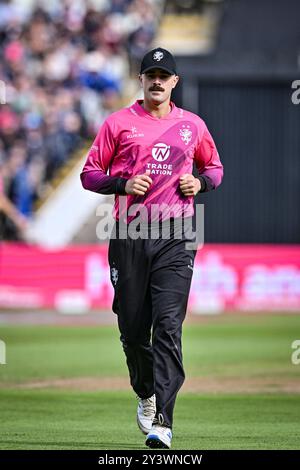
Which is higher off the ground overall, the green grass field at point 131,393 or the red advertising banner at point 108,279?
the red advertising banner at point 108,279

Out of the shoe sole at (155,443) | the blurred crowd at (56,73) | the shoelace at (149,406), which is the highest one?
the blurred crowd at (56,73)

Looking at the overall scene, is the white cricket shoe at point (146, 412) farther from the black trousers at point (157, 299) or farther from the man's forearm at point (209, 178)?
the man's forearm at point (209, 178)

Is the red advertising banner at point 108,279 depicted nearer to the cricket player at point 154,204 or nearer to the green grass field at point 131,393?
the green grass field at point 131,393

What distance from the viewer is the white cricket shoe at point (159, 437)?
7.61 metres

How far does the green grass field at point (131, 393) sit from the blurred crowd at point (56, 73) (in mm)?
4728

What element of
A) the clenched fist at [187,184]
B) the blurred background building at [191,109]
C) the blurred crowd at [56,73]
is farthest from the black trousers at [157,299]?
the blurred background building at [191,109]

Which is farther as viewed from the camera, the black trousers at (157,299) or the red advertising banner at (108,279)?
the red advertising banner at (108,279)

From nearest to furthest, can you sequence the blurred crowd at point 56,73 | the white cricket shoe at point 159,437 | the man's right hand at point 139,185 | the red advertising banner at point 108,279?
the white cricket shoe at point 159,437 < the man's right hand at point 139,185 < the red advertising banner at point 108,279 < the blurred crowd at point 56,73

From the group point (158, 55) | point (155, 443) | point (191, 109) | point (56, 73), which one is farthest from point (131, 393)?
point (56, 73)

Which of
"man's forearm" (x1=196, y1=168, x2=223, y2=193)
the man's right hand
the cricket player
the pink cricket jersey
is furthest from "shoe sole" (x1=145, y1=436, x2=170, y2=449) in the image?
"man's forearm" (x1=196, y1=168, x2=223, y2=193)

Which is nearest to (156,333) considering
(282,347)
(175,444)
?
(175,444)

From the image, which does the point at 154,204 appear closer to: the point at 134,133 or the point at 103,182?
the point at 103,182

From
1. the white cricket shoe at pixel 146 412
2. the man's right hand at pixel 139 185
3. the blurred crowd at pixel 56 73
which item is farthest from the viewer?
the blurred crowd at pixel 56 73

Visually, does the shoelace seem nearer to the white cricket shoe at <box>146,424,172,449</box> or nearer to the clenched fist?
the white cricket shoe at <box>146,424,172,449</box>
